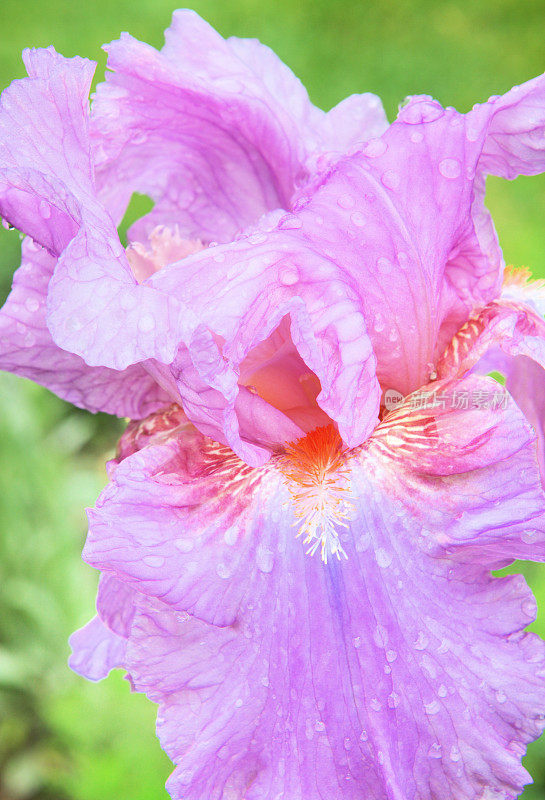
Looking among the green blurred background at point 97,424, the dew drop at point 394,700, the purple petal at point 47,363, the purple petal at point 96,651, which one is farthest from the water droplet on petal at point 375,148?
the green blurred background at point 97,424

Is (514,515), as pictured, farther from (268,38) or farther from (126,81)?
(268,38)

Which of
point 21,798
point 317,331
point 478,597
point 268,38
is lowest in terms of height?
point 21,798

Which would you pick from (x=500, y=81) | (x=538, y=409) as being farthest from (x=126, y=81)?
(x=500, y=81)

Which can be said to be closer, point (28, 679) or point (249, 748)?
point (249, 748)

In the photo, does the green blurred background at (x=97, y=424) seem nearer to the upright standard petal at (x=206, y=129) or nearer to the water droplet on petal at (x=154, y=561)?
the upright standard petal at (x=206, y=129)

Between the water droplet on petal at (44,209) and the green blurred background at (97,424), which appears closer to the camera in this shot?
the water droplet on petal at (44,209)

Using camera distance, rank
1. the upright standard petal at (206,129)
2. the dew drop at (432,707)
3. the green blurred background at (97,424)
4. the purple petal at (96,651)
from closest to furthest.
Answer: the dew drop at (432,707) → the upright standard petal at (206,129) → the purple petal at (96,651) → the green blurred background at (97,424)

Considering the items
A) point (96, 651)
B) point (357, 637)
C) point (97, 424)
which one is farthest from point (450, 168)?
point (97, 424)
